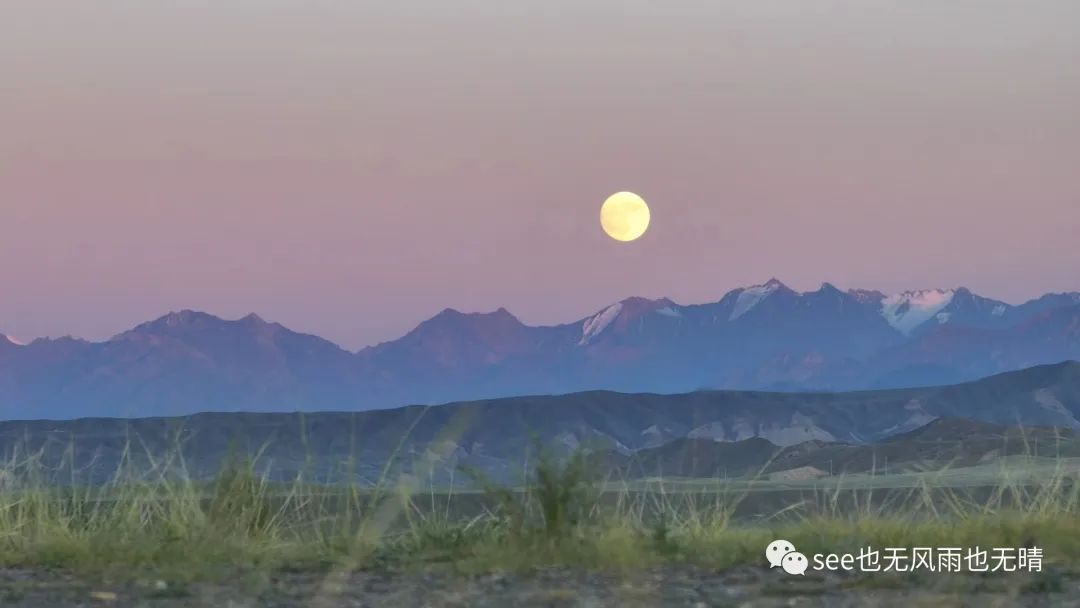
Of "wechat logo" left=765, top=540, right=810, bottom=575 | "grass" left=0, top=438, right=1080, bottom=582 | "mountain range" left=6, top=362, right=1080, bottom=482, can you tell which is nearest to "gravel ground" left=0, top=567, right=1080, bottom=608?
"wechat logo" left=765, top=540, right=810, bottom=575

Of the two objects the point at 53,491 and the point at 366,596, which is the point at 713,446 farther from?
the point at 366,596

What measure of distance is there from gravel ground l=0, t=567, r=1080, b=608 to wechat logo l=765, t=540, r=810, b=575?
140mm

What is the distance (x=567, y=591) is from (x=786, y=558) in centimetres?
155

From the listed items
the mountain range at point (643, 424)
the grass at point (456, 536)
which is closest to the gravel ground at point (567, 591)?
the grass at point (456, 536)

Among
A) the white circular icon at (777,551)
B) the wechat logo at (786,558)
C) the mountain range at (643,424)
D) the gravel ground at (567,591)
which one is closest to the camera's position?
the gravel ground at (567,591)

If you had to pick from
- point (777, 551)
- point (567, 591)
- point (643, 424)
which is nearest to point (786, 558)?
point (777, 551)

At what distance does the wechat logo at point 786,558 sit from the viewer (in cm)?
857

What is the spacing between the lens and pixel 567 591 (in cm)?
783

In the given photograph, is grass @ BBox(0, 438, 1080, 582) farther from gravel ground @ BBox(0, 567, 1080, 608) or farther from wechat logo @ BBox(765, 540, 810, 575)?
gravel ground @ BBox(0, 567, 1080, 608)

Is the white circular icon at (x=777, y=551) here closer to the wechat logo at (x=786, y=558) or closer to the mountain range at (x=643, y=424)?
the wechat logo at (x=786, y=558)

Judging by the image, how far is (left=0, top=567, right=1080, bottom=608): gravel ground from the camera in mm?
7488

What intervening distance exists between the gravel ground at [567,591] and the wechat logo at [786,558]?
14 centimetres

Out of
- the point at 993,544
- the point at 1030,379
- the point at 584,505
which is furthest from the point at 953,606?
the point at 1030,379

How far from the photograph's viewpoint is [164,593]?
7.98 m
